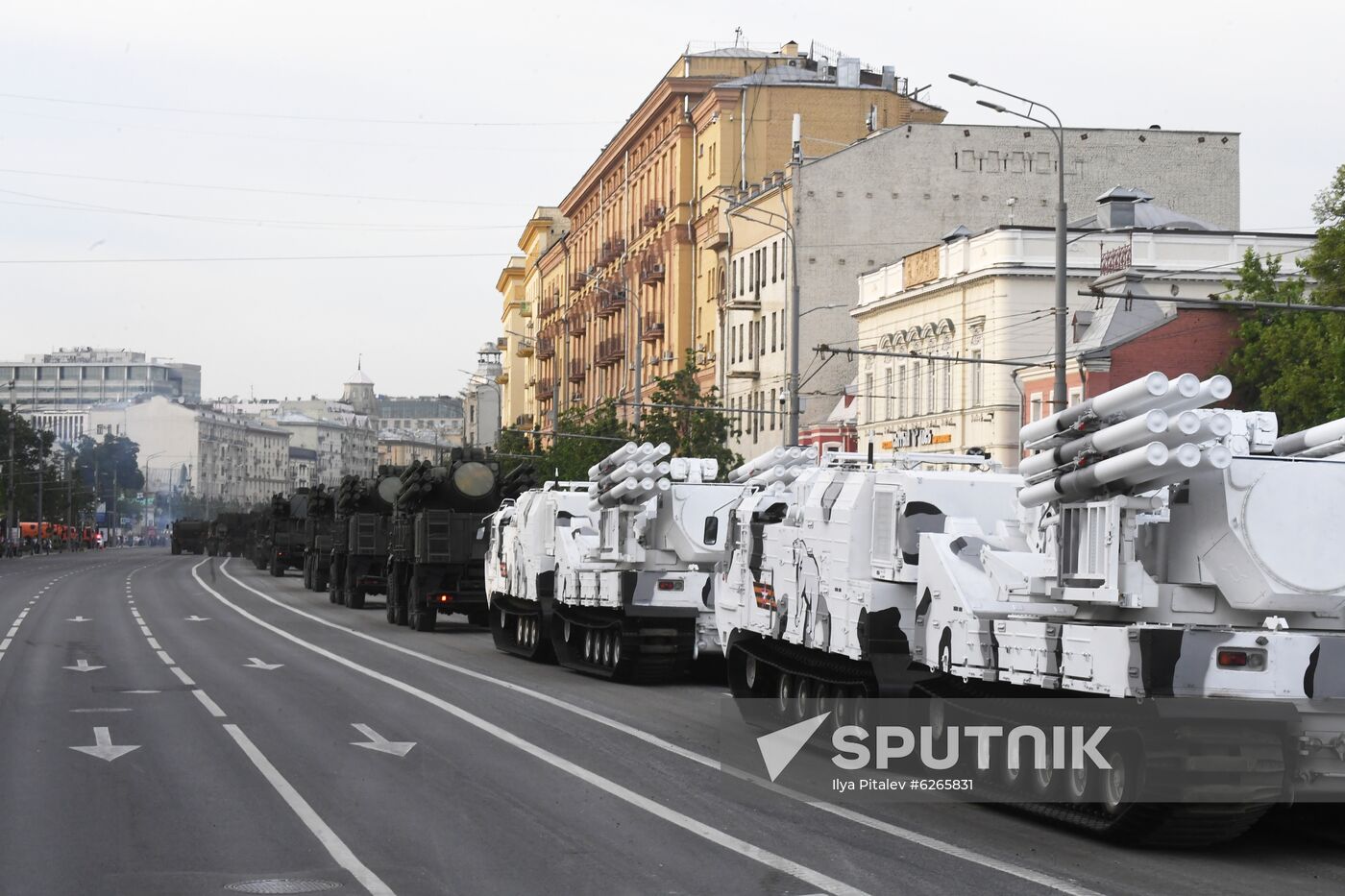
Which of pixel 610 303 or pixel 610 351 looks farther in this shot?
pixel 610 351

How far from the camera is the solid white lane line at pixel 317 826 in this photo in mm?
11227

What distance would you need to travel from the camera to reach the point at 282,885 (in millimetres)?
11102

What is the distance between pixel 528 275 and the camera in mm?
138500

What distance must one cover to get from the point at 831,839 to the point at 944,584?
2.67 metres

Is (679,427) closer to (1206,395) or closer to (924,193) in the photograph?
(924,193)

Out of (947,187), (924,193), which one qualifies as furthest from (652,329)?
(947,187)

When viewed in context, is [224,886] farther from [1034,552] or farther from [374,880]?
[1034,552]

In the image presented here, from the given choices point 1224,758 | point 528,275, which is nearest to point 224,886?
point 1224,758

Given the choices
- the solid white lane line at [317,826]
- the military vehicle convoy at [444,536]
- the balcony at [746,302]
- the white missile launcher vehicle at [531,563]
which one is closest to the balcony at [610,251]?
the balcony at [746,302]

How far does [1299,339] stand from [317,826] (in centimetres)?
3932

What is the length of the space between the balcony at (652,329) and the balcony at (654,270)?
5.43 ft

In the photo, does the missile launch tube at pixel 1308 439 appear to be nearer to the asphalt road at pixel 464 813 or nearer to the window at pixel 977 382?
the asphalt road at pixel 464 813

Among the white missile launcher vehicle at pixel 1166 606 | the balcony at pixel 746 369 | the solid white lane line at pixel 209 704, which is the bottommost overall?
the solid white lane line at pixel 209 704

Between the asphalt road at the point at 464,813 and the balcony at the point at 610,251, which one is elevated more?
the balcony at the point at 610,251
